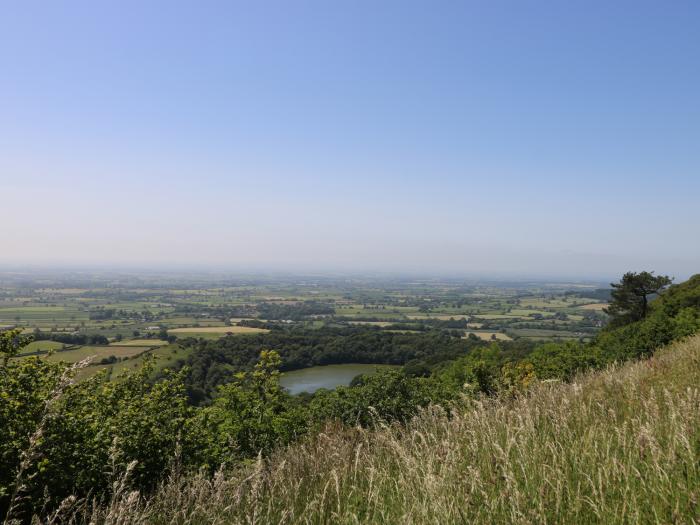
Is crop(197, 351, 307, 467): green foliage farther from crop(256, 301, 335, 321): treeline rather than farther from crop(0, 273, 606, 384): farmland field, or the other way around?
crop(256, 301, 335, 321): treeline

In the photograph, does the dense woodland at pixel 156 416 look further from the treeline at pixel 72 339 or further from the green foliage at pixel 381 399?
the treeline at pixel 72 339

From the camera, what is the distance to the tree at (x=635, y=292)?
5181cm

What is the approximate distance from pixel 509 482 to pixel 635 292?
6295 centimetres

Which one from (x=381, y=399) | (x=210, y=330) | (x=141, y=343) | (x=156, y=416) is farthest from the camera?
(x=210, y=330)

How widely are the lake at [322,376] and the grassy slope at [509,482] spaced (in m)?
70.1

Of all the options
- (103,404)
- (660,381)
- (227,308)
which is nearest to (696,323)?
(660,381)

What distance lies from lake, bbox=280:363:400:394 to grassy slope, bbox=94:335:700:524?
7015 centimetres

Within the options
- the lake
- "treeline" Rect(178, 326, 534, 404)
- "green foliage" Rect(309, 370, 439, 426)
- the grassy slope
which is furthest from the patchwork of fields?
the grassy slope

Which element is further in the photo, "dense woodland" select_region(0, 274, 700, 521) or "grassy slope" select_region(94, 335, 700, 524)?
"dense woodland" select_region(0, 274, 700, 521)

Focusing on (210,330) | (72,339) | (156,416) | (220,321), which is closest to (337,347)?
(210,330)

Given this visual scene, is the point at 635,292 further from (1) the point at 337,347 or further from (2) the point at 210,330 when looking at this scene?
(2) the point at 210,330

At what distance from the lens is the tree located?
5181 centimetres

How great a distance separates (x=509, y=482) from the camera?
242 cm

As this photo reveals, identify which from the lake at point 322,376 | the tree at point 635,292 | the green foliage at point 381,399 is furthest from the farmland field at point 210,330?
the green foliage at point 381,399
